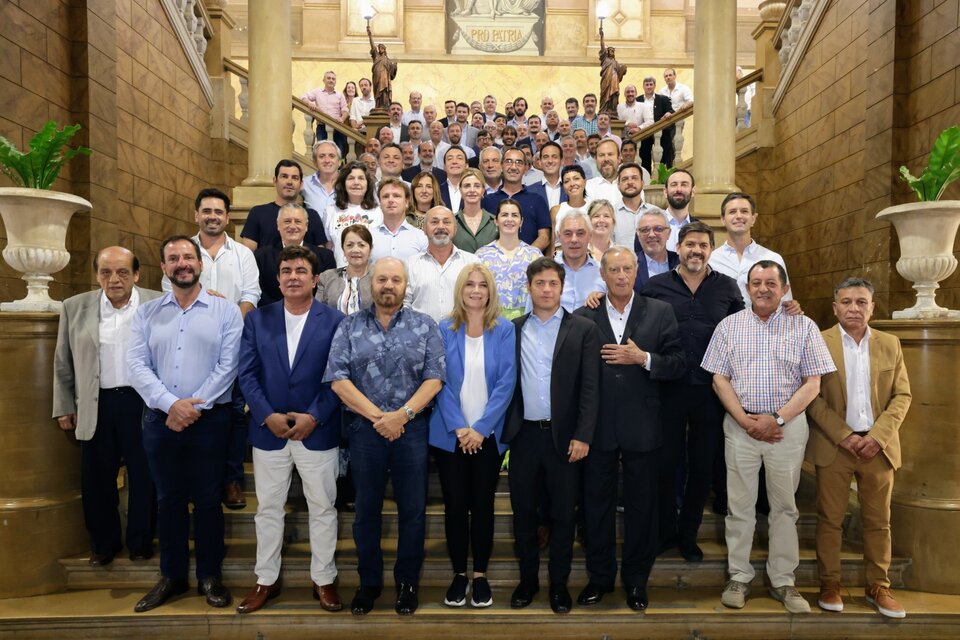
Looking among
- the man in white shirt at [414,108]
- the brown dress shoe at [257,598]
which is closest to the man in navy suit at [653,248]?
the brown dress shoe at [257,598]

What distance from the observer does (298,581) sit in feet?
12.6

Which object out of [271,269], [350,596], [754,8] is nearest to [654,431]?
[350,596]

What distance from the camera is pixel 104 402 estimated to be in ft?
12.3

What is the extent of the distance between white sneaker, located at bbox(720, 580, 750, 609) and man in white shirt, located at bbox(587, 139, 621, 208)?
116 inches

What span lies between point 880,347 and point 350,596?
9.97 feet

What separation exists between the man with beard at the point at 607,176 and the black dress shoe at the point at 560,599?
3.04m

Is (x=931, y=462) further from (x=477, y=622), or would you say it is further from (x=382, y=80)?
(x=382, y=80)

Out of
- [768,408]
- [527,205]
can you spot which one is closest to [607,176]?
[527,205]

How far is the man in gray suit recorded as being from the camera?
3.73m

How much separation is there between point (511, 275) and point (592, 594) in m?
1.75

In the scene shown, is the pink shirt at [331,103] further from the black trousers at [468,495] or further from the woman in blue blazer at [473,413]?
the black trousers at [468,495]

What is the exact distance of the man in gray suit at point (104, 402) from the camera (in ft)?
12.2

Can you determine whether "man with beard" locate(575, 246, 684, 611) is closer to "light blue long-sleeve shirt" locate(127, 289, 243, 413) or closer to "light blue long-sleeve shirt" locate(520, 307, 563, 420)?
"light blue long-sleeve shirt" locate(520, 307, 563, 420)

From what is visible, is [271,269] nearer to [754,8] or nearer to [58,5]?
[58,5]
